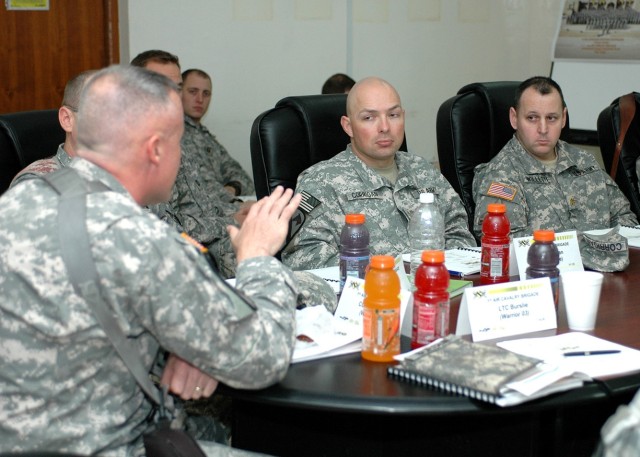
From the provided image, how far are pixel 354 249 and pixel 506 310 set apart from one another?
1.81ft

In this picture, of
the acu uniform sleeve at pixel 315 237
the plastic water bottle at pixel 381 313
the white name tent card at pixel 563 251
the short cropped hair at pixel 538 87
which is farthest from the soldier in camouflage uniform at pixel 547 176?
the plastic water bottle at pixel 381 313

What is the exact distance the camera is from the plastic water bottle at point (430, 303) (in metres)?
1.84

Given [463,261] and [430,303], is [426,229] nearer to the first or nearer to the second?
[463,261]

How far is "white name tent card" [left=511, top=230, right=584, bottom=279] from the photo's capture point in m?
2.37

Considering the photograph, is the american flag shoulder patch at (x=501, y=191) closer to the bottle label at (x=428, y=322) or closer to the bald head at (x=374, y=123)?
the bald head at (x=374, y=123)

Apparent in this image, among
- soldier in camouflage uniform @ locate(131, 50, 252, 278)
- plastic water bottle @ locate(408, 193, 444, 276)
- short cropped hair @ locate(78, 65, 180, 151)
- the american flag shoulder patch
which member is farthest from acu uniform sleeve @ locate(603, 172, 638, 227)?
short cropped hair @ locate(78, 65, 180, 151)

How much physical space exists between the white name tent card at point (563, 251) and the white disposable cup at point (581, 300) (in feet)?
1.05

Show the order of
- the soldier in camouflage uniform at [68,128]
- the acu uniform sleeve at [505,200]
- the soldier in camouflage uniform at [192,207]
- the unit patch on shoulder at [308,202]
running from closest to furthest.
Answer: the soldier in camouflage uniform at [68,128], the unit patch on shoulder at [308,202], the acu uniform sleeve at [505,200], the soldier in camouflage uniform at [192,207]

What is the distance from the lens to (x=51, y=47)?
5035mm

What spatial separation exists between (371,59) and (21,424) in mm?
4493

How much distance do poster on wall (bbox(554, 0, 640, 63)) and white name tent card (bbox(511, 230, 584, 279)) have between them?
335 cm

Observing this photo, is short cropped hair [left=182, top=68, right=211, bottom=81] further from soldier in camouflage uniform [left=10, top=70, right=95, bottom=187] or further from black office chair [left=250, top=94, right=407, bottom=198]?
soldier in camouflage uniform [left=10, top=70, right=95, bottom=187]

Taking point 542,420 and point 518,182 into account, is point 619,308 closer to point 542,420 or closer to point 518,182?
point 542,420

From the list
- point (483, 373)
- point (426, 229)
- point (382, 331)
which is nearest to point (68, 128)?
point (426, 229)
